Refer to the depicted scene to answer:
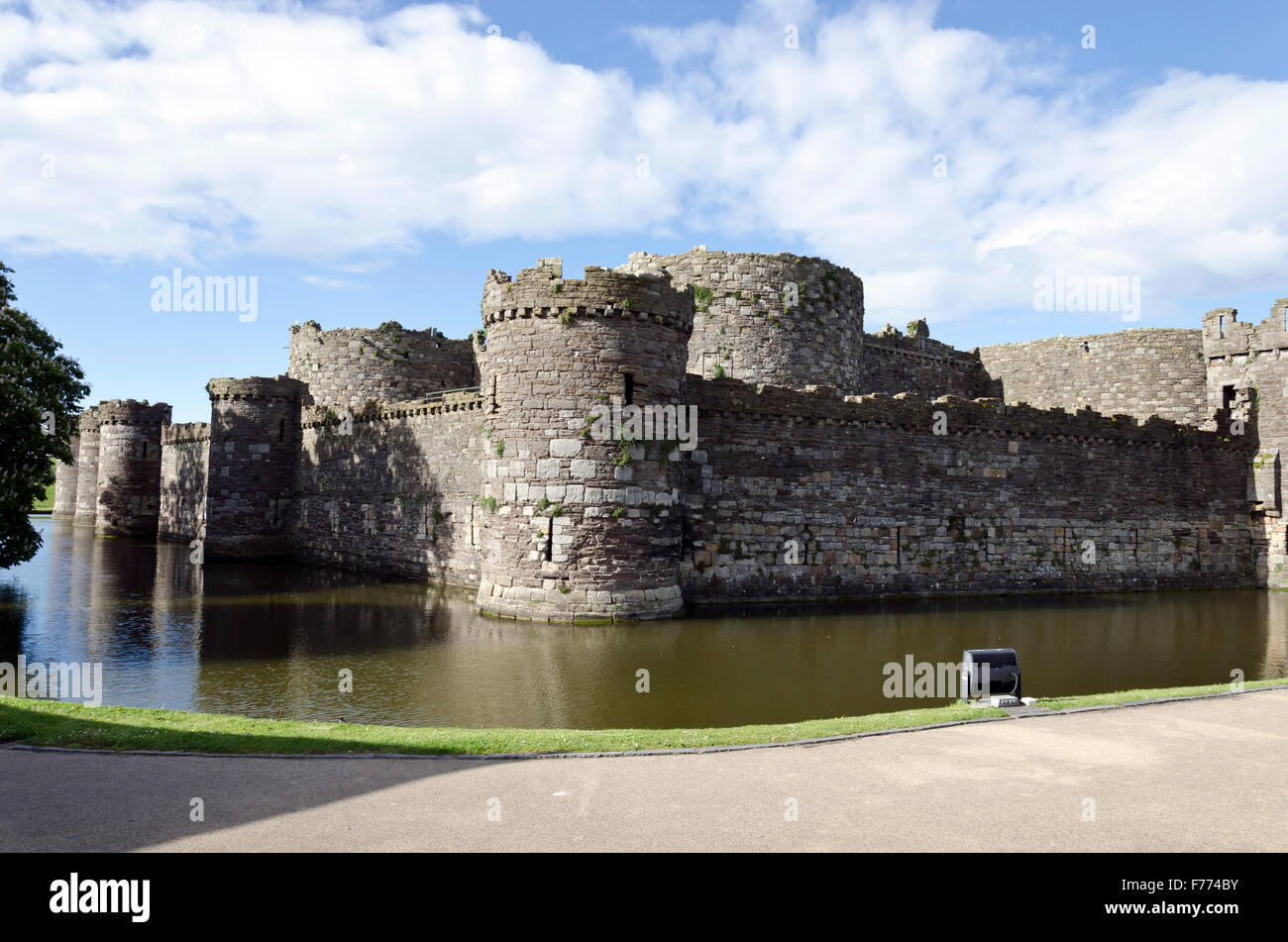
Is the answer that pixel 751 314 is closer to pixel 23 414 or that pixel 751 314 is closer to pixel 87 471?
pixel 23 414

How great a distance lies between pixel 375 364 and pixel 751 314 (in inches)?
713

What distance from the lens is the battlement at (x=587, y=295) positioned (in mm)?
19562

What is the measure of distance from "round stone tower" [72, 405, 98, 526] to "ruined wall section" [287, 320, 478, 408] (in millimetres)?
23958

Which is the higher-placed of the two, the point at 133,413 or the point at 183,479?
the point at 133,413

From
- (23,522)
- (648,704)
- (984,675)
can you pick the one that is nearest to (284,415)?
(23,522)

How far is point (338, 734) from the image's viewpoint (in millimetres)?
9320

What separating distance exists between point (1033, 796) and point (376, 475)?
1056 inches

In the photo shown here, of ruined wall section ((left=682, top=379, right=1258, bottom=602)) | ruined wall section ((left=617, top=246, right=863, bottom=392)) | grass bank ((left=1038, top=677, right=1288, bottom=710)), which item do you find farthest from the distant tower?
grass bank ((left=1038, top=677, right=1288, bottom=710))

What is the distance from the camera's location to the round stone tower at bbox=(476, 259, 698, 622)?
756 inches

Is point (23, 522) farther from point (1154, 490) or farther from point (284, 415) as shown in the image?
point (1154, 490)

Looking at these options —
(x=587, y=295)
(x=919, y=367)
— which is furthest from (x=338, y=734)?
(x=919, y=367)

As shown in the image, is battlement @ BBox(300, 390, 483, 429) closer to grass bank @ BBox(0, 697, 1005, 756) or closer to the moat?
the moat

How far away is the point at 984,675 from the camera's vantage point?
11.2m

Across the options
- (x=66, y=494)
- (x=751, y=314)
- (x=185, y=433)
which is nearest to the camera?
(x=751, y=314)
